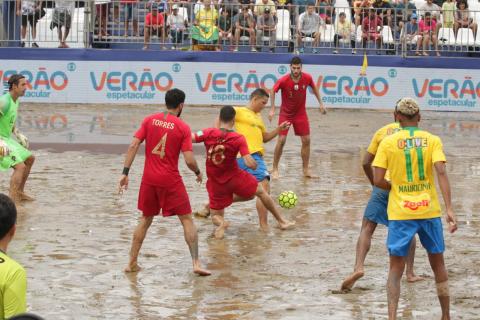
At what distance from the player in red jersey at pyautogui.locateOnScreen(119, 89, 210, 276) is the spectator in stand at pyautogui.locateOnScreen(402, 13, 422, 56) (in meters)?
15.4

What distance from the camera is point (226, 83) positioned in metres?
23.9

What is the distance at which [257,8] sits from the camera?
24.1m

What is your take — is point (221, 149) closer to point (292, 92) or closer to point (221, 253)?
point (221, 253)

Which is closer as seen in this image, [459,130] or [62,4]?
[459,130]

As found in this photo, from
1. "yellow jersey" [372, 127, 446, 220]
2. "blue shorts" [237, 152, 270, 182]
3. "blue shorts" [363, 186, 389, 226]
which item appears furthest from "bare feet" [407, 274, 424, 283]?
"blue shorts" [237, 152, 270, 182]

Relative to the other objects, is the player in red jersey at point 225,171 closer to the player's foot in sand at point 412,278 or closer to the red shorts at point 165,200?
the red shorts at point 165,200

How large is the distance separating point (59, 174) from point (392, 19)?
37.8 feet

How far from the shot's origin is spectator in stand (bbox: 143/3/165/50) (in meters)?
24.1

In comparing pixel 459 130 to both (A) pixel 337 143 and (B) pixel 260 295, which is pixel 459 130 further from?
(B) pixel 260 295

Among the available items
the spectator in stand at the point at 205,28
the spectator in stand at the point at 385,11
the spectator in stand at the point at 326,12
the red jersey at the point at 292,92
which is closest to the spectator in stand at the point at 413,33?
the spectator in stand at the point at 385,11

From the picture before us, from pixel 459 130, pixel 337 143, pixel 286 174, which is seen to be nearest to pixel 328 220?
pixel 286 174

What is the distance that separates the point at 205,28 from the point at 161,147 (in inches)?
577

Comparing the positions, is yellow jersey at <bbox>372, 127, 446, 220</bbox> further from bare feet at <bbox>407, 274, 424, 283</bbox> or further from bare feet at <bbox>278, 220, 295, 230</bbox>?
bare feet at <bbox>278, 220, 295, 230</bbox>

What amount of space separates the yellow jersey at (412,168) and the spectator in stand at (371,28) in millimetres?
16592
